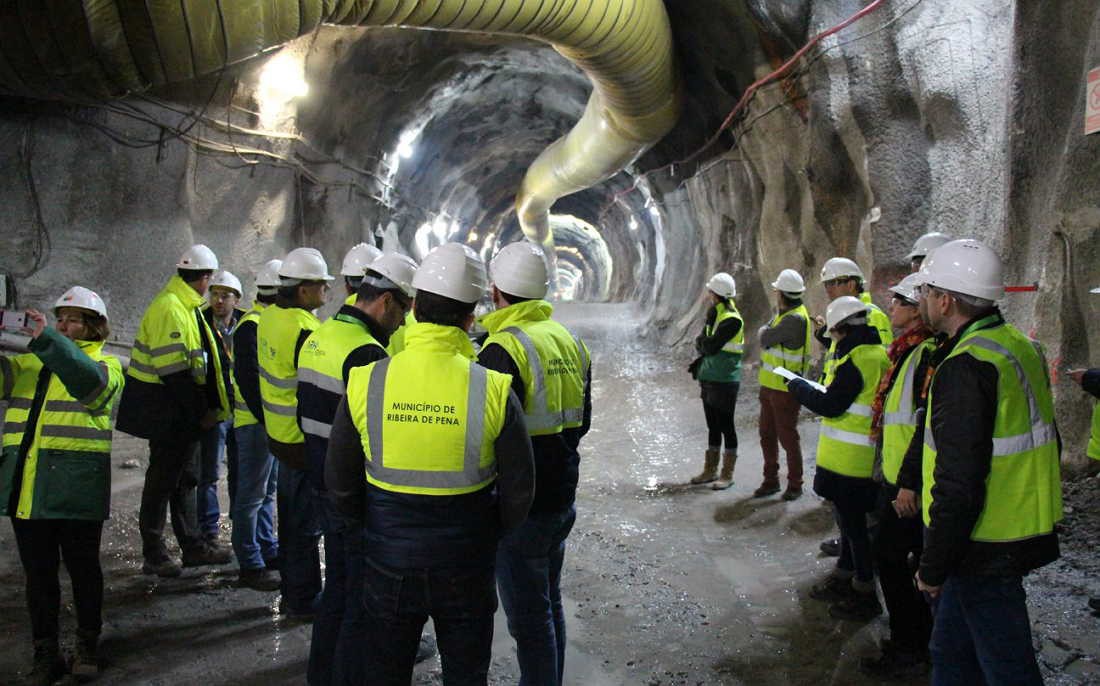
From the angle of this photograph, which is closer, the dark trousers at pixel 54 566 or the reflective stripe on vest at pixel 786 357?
the dark trousers at pixel 54 566

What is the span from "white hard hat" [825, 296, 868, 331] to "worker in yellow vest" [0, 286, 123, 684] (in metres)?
3.33

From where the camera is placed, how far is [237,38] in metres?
5.05

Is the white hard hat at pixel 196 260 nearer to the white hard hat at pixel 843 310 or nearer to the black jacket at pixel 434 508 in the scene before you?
the black jacket at pixel 434 508

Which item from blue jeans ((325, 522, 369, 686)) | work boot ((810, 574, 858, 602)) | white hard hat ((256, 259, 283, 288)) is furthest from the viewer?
white hard hat ((256, 259, 283, 288))

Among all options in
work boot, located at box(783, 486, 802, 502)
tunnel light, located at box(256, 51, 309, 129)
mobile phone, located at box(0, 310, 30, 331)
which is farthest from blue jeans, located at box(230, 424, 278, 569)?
tunnel light, located at box(256, 51, 309, 129)

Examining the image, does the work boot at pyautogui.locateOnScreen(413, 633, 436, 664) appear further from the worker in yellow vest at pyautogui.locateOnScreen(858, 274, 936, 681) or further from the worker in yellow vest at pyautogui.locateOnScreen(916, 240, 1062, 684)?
the worker in yellow vest at pyautogui.locateOnScreen(916, 240, 1062, 684)

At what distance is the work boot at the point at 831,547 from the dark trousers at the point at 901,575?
1252 millimetres

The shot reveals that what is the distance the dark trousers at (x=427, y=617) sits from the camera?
203 cm

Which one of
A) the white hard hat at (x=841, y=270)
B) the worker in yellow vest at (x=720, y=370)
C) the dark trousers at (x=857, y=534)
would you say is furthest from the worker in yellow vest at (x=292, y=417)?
the worker in yellow vest at (x=720, y=370)

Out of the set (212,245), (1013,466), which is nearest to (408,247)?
(212,245)

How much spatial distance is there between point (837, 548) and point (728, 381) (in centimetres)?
168

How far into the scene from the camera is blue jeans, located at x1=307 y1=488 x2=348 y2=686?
108 inches

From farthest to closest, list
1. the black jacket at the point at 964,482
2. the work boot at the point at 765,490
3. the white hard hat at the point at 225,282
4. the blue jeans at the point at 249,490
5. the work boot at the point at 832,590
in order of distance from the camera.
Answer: the work boot at the point at 765,490 < the white hard hat at the point at 225,282 < the blue jeans at the point at 249,490 < the work boot at the point at 832,590 < the black jacket at the point at 964,482

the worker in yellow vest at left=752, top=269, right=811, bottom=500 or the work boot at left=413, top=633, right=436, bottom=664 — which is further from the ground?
the worker in yellow vest at left=752, top=269, right=811, bottom=500
